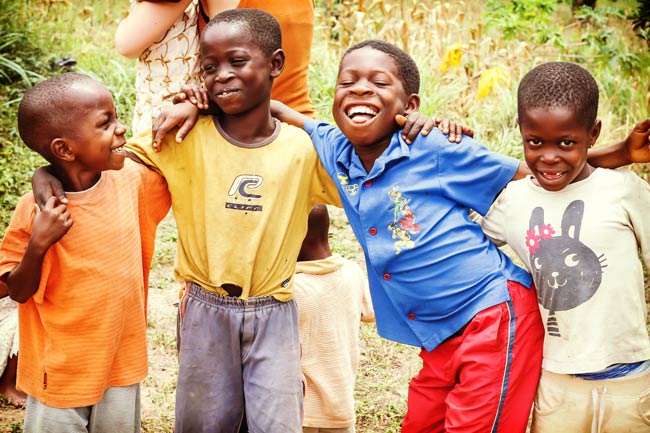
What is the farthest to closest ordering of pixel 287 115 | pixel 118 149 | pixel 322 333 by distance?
pixel 322 333 < pixel 287 115 < pixel 118 149

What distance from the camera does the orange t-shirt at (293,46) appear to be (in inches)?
122

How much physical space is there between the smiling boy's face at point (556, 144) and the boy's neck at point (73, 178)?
1.37 m

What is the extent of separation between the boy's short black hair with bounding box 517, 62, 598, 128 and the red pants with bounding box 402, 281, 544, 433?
1.88 feet

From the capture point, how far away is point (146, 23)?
2.72 meters

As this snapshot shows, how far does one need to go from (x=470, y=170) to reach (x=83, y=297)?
1.28m

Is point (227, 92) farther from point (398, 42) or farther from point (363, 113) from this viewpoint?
point (398, 42)

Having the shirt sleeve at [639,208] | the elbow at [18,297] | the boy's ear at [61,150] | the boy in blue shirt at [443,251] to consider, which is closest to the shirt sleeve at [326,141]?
the boy in blue shirt at [443,251]

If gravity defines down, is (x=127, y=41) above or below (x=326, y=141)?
above

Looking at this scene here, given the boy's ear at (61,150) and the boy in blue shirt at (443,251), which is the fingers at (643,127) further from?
the boy's ear at (61,150)

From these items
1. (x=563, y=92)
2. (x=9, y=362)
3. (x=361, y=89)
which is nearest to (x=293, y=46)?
(x=361, y=89)

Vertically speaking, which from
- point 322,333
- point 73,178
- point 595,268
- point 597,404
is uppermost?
point 73,178

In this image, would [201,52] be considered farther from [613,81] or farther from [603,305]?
[613,81]

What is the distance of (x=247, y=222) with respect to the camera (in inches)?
105

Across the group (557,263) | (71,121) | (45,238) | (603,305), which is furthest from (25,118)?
(603,305)
